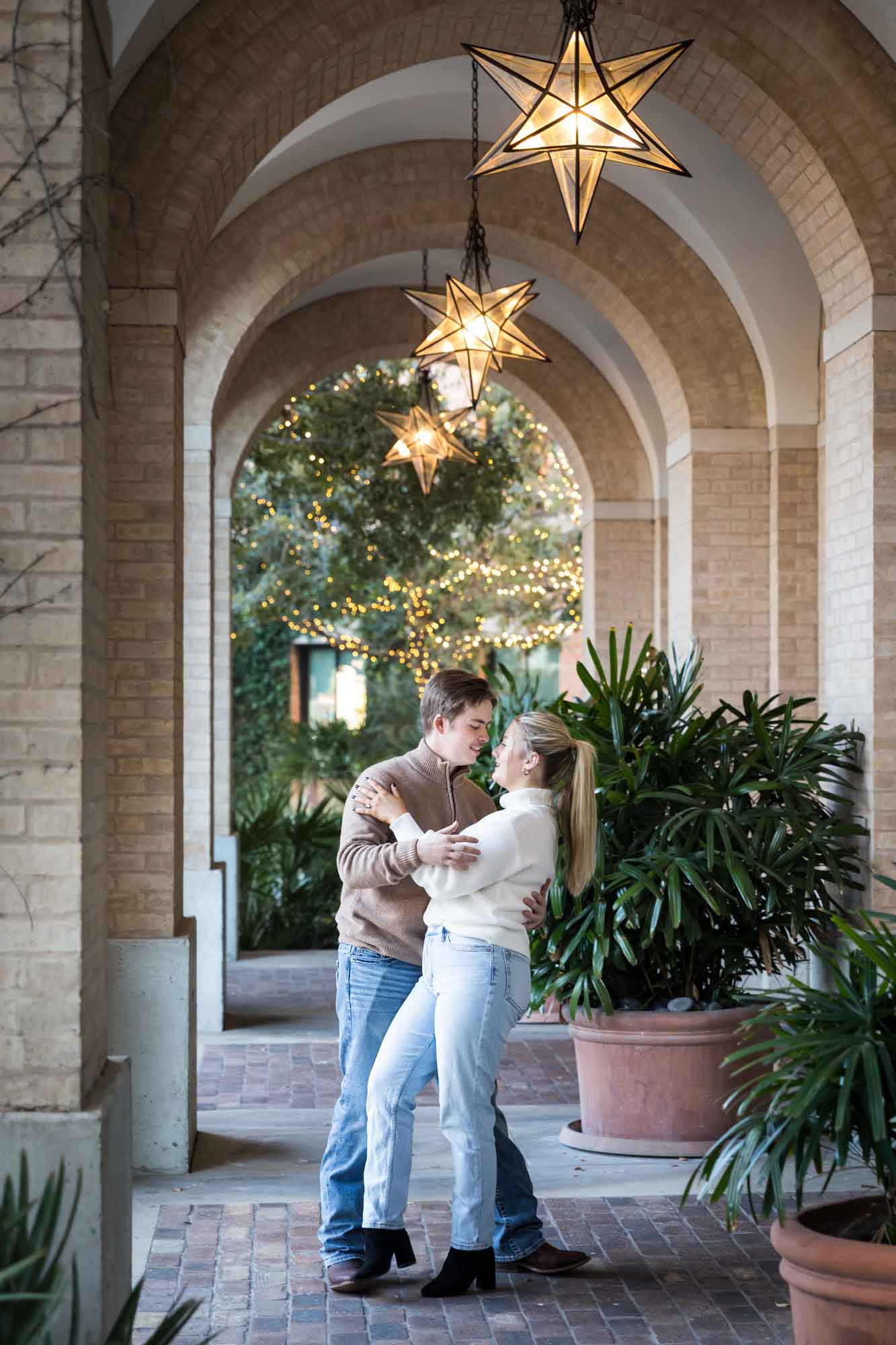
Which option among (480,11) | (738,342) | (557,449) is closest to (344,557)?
(557,449)

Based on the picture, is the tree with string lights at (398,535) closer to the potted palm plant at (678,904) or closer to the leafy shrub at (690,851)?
the leafy shrub at (690,851)

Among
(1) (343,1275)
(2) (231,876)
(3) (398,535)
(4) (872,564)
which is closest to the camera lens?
(1) (343,1275)

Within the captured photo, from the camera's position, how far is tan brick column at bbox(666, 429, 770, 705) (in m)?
11.2

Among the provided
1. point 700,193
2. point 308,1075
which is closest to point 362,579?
point 700,193

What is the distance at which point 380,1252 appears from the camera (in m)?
5.05

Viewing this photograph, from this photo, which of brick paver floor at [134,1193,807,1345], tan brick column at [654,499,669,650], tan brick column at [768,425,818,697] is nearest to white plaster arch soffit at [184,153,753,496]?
tan brick column at [768,425,818,697]

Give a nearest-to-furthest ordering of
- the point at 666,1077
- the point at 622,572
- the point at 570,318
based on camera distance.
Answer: the point at 666,1077 < the point at 570,318 < the point at 622,572

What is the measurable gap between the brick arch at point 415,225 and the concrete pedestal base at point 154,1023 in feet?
16.7

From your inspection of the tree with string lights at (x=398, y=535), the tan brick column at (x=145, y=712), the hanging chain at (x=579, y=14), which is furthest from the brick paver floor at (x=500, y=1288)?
the tree with string lights at (x=398, y=535)

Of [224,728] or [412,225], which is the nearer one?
[412,225]

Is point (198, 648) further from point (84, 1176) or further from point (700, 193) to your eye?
point (84, 1176)

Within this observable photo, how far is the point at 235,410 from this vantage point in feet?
48.2

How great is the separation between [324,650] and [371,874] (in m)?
25.7

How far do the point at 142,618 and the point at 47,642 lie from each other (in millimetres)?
3116
